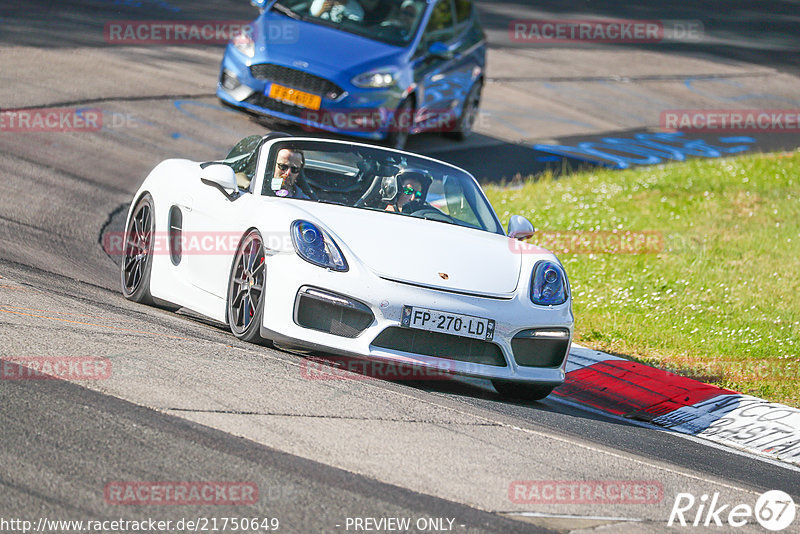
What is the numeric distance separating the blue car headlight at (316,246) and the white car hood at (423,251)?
6 centimetres

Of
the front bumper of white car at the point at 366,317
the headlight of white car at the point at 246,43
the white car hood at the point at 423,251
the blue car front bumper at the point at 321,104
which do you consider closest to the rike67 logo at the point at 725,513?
the front bumper of white car at the point at 366,317

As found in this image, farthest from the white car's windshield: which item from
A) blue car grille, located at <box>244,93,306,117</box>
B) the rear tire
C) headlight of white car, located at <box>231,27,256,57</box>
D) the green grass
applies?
headlight of white car, located at <box>231,27,256,57</box>

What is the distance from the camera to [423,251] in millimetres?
6938

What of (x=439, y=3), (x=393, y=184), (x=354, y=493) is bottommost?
(x=354, y=493)

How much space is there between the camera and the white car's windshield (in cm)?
773

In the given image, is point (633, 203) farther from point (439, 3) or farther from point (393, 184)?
point (393, 184)

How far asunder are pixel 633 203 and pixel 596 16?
2019 cm

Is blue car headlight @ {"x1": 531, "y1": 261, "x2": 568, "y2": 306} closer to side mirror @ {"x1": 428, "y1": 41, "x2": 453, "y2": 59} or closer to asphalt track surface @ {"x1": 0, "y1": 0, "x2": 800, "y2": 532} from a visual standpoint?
asphalt track surface @ {"x1": 0, "y1": 0, "x2": 800, "y2": 532}

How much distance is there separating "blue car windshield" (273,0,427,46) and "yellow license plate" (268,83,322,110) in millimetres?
1328

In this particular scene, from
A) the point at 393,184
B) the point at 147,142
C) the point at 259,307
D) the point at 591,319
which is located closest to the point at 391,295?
the point at 259,307

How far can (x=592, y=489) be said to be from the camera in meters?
5.11

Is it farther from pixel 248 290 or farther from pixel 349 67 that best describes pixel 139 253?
pixel 349 67

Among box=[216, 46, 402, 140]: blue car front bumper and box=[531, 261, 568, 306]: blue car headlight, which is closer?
box=[531, 261, 568, 306]: blue car headlight

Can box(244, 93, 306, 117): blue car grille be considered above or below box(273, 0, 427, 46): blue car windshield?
below
